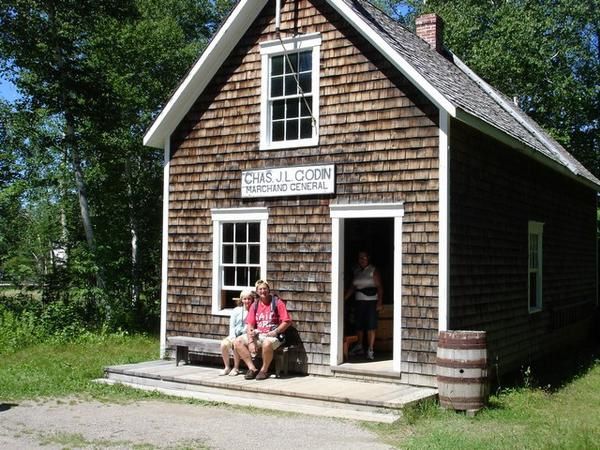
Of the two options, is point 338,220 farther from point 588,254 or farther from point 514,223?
point 588,254

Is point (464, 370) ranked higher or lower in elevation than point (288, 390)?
higher

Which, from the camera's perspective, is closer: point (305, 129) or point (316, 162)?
point (316, 162)

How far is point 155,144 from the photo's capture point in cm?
1351

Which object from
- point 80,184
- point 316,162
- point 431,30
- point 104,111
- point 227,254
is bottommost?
point 227,254

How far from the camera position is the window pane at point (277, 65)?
1200 cm

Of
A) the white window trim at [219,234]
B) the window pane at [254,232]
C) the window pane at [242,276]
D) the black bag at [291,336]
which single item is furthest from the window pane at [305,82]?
the black bag at [291,336]

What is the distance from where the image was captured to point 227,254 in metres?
12.4

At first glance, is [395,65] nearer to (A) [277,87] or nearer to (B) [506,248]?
(A) [277,87]

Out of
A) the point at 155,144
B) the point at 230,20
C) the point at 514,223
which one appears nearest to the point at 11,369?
the point at 155,144

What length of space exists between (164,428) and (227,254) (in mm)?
4542

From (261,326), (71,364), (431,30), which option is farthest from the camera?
(431,30)

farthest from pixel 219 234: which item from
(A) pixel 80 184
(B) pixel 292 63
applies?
(A) pixel 80 184

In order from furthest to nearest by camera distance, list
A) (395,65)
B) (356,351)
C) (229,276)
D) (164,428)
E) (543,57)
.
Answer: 1. (543,57)
2. (229,276)
3. (356,351)
4. (395,65)
5. (164,428)

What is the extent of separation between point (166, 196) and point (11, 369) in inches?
157
